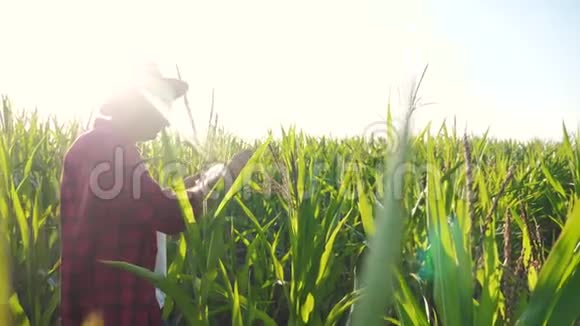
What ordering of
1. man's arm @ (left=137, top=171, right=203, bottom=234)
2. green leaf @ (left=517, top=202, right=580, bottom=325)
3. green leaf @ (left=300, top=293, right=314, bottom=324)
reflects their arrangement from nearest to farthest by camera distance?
green leaf @ (left=517, top=202, right=580, bottom=325) < green leaf @ (left=300, top=293, right=314, bottom=324) < man's arm @ (left=137, top=171, right=203, bottom=234)

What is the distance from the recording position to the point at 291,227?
3.89 feet

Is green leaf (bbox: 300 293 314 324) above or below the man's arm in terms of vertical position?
below

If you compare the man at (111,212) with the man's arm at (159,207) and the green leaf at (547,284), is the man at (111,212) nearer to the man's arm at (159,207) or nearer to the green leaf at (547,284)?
the man's arm at (159,207)

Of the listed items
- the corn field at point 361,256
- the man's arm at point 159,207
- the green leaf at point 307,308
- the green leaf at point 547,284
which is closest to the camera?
the corn field at point 361,256

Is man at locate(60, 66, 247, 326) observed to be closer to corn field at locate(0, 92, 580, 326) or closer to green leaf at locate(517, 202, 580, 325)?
corn field at locate(0, 92, 580, 326)

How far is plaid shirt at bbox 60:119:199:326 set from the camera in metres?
1.37

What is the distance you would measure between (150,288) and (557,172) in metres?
2.68

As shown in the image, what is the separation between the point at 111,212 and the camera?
142 cm

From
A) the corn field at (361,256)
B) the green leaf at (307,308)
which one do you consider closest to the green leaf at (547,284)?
the corn field at (361,256)

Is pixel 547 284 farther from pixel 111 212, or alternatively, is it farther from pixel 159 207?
pixel 111 212

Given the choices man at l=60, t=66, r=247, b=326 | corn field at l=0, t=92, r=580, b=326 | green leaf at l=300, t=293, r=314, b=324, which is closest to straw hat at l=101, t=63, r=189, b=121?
corn field at l=0, t=92, r=580, b=326

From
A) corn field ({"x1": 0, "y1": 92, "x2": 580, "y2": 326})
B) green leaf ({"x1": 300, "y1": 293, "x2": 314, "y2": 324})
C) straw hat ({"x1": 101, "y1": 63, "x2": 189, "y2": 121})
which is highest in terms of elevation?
straw hat ({"x1": 101, "y1": 63, "x2": 189, "y2": 121})

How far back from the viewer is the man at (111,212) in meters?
1.37

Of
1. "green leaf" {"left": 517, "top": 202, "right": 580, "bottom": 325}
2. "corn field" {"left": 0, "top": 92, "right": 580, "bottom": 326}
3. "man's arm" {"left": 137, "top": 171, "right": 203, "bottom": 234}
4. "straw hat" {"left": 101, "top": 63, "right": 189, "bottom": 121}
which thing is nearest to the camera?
"corn field" {"left": 0, "top": 92, "right": 580, "bottom": 326}
